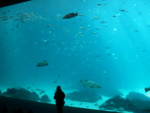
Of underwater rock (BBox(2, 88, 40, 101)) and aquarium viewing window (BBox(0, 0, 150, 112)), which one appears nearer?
underwater rock (BBox(2, 88, 40, 101))

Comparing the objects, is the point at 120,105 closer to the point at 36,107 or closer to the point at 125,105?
the point at 125,105

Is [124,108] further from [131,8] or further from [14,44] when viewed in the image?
[14,44]

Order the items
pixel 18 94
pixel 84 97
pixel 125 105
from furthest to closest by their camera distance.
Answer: pixel 84 97 → pixel 18 94 → pixel 125 105

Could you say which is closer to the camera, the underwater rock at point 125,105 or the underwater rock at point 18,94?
the underwater rock at point 125,105

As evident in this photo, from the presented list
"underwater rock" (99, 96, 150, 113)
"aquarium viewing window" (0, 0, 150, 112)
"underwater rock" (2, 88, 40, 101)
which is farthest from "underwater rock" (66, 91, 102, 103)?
"underwater rock" (99, 96, 150, 113)

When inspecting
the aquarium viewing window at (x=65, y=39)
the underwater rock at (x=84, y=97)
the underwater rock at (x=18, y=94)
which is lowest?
the underwater rock at (x=18, y=94)

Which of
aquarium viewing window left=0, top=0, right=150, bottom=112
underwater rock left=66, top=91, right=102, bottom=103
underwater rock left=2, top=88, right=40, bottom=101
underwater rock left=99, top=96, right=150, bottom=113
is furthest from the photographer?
aquarium viewing window left=0, top=0, right=150, bottom=112

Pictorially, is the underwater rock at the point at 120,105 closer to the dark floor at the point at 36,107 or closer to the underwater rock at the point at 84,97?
the underwater rock at the point at 84,97

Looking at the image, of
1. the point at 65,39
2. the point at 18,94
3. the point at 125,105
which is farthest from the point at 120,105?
the point at 65,39

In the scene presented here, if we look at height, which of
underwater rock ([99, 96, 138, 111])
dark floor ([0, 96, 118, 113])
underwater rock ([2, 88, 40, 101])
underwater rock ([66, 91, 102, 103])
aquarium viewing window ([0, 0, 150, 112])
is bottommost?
dark floor ([0, 96, 118, 113])

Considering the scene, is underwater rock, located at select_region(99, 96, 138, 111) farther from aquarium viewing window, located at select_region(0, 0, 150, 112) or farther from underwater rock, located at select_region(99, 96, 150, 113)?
aquarium viewing window, located at select_region(0, 0, 150, 112)

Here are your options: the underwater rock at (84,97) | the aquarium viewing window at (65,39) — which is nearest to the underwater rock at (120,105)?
the aquarium viewing window at (65,39)

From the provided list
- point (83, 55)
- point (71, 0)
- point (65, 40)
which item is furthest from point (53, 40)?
point (71, 0)

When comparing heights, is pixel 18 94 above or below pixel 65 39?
below
